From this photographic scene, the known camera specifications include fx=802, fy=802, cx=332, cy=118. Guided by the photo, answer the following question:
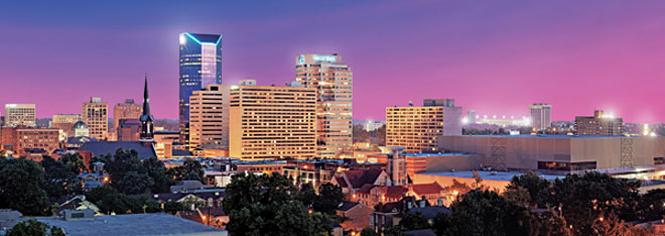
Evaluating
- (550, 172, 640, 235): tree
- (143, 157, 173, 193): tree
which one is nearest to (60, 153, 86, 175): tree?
(143, 157, 173, 193): tree

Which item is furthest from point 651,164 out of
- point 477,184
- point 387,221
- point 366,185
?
point 387,221

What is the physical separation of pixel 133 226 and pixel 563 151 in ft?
339

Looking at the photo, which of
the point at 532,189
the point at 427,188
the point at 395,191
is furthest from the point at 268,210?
the point at 427,188

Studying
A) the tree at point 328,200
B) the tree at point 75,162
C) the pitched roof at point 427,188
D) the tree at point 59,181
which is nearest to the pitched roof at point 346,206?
the tree at point 328,200

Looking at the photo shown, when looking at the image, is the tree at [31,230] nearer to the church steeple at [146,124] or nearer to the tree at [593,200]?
the tree at [593,200]

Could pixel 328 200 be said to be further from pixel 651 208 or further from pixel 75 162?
pixel 75 162

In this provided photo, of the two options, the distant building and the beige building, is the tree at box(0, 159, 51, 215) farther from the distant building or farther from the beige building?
the beige building

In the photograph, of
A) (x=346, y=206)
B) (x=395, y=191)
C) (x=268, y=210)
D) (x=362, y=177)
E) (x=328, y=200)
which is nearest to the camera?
(x=268, y=210)

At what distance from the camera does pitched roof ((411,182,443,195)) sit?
114 metres

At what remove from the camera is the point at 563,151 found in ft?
451

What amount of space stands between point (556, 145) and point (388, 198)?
145 ft

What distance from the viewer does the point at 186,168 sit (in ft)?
432

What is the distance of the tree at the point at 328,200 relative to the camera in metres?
88.2

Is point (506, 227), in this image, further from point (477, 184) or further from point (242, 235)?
point (477, 184)
